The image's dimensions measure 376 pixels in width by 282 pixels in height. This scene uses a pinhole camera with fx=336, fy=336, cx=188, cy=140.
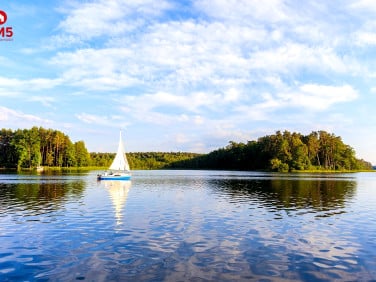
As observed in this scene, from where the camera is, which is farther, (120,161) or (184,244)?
(120,161)

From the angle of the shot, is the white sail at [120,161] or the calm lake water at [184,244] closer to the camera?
the calm lake water at [184,244]

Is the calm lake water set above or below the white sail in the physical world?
below

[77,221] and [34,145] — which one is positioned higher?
[34,145]

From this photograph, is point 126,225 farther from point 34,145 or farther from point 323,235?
point 34,145

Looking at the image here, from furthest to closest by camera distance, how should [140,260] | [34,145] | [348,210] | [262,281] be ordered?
1. [34,145]
2. [348,210]
3. [140,260]
4. [262,281]

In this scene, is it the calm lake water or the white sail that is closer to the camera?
the calm lake water

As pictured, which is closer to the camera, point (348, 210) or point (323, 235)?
point (323, 235)

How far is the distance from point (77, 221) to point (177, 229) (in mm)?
9860

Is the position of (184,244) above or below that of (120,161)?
below

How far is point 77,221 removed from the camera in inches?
1229

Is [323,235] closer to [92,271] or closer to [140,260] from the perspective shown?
[140,260]

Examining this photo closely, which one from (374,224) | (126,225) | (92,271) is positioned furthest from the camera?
(374,224)

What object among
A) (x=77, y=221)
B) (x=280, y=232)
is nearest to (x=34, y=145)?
(x=77, y=221)

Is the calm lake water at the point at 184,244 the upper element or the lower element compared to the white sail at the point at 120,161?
lower
